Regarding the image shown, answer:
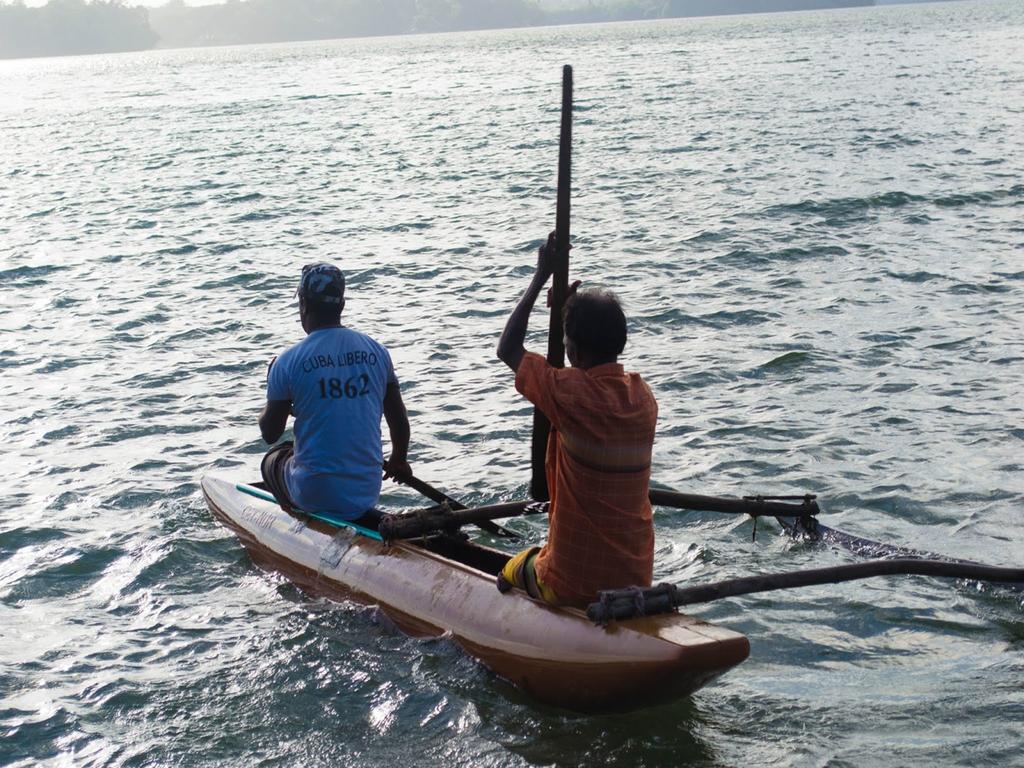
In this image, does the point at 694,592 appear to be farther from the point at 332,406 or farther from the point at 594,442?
the point at 332,406

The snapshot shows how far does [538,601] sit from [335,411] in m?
1.82

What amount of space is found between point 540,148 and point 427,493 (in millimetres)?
26050

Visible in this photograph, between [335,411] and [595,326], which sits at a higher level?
[595,326]

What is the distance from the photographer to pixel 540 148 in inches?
1318

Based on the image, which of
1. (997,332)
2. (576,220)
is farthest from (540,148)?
(997,332)

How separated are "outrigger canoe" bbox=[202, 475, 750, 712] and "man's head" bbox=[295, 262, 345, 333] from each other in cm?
142

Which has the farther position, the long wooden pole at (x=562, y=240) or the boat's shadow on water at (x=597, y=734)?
the long wooden pole at (x=562, y=240)

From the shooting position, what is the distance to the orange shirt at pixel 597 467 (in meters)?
5.57

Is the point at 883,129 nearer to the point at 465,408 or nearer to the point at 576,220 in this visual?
the point at 576,220

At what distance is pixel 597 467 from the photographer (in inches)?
223

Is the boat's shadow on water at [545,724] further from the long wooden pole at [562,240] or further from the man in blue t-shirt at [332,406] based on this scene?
the man in blue t-shirt at [332,406]

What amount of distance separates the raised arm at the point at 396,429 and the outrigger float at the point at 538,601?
143 millimetres

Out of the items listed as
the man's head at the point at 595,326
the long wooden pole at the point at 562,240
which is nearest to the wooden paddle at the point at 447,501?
the long wooden pole at the point at 562,240

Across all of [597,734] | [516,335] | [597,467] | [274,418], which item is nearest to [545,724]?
[597,734]
